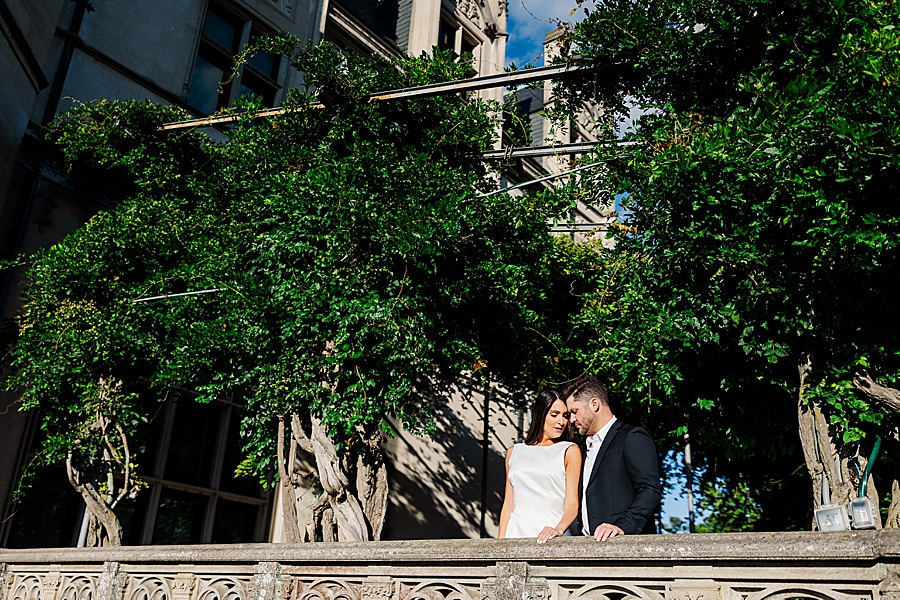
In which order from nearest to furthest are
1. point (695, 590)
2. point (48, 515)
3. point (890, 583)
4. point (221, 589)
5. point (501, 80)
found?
point (890, 583) < point (695, 590) < point (221, 589) < point (501, 80) < point (48, 515)

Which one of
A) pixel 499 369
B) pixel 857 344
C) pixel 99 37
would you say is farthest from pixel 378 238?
pixel 99 37

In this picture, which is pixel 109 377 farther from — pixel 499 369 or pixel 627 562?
pixel 627 562

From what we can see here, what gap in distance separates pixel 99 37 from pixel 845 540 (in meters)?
12.5

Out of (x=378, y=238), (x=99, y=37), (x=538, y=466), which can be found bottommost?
(x=538, y=466)

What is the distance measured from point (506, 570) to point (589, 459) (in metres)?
0.93

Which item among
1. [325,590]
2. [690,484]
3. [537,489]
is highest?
[690,484]

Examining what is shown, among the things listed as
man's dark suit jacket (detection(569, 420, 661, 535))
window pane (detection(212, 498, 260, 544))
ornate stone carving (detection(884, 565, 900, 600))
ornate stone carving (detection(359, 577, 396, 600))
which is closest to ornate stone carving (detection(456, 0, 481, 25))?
window pane (detection(212, 498, 260, 544))

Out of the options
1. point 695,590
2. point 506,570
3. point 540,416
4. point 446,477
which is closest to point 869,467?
point 540,416

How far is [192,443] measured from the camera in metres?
11.3

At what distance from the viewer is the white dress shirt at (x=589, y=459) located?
425 cm

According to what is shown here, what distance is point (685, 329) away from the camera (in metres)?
6.13

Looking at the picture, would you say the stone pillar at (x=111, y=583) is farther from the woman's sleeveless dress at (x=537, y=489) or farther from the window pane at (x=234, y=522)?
the window pane at (x=234, y=522)

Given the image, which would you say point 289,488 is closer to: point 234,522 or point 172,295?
point 172,295

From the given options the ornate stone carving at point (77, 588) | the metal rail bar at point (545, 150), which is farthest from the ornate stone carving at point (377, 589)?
the metal rail bar at point (545, 150)
